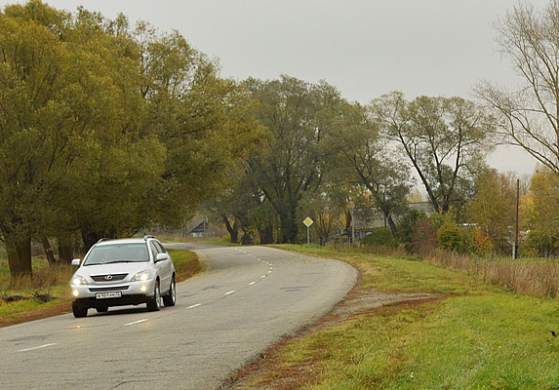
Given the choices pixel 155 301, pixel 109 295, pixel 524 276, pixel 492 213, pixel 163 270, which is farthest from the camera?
pixel 492 213

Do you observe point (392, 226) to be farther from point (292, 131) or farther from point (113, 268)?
point (113, 268)

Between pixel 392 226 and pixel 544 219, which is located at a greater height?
pixel 392 226

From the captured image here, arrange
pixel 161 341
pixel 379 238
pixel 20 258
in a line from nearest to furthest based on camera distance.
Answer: pixel 161 341, pixel 20 258, pixel 379 238

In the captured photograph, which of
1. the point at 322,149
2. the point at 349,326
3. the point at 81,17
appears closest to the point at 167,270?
the point at 349,326

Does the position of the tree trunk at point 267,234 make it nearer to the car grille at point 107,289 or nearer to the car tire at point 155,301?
the car tire at point 155,301

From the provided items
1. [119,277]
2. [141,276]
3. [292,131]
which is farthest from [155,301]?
[292,131]

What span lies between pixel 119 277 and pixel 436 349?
34.2ft

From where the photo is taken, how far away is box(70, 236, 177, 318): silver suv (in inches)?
725

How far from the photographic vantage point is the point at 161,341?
12.5 meters

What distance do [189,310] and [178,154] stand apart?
25.1m

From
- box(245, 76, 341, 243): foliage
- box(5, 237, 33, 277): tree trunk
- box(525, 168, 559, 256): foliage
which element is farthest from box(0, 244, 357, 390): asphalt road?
box(245, 76, 341, 243): foliage

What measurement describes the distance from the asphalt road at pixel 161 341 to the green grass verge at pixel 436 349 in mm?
847

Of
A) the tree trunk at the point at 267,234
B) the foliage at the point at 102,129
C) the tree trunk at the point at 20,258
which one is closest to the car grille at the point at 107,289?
the foliage at the point at 102,129

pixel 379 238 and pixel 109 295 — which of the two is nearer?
pixel 109 295
